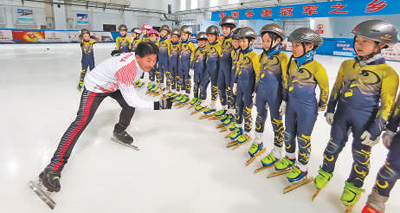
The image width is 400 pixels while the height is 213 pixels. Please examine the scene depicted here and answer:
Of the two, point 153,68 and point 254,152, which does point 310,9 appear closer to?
point 153,68

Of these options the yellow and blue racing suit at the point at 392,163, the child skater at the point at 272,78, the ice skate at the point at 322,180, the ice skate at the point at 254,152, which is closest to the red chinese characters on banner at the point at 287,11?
the child skater at the point at 272,78

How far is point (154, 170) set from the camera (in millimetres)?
2598

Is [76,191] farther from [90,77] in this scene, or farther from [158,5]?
[158,5]

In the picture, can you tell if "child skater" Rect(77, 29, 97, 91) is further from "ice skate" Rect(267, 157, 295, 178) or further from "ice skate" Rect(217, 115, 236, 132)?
"ice skate" Rect(267, 157, 295, 178)

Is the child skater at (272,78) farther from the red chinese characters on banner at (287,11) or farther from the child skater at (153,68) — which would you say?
the red chinese characters on banner at (287,11)

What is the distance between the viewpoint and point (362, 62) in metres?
1.73

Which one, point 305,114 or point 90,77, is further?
point 90,77

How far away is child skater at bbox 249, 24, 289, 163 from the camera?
2344 millimetres

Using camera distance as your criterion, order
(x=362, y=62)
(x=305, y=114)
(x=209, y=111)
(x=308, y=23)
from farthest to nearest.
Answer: (x=308, y=23) < (x=209, y=111) < (x=305, y=114) < (x=362, y=62)

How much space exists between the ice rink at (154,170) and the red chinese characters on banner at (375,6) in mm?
10751

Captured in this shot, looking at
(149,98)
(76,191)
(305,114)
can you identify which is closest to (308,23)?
(149,98)

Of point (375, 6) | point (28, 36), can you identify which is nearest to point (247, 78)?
point (375, 6)

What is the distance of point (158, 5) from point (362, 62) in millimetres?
29943

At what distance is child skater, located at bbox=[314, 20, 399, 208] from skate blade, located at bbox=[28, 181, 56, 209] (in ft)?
8.47
